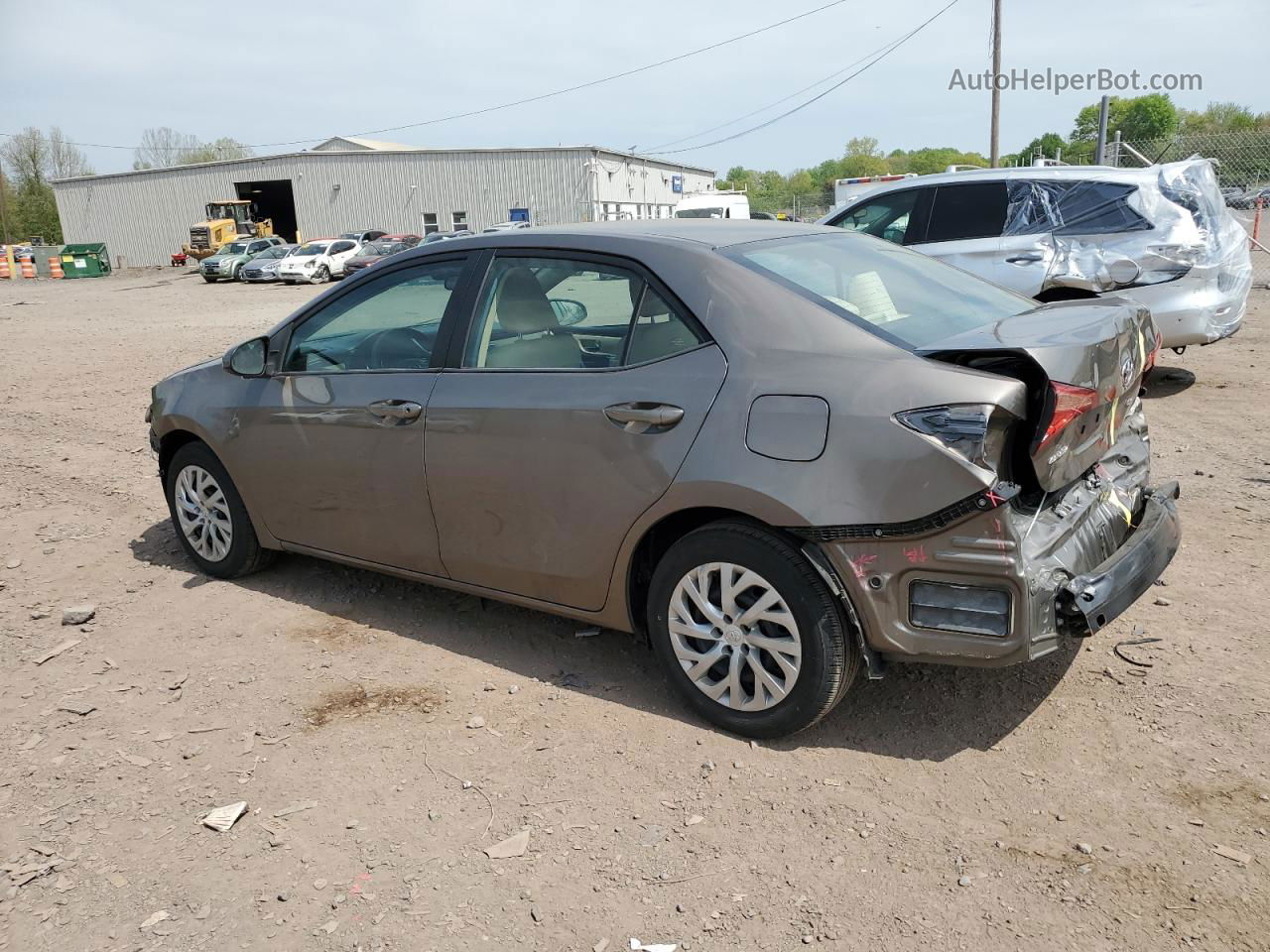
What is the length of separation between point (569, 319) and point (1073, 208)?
5.93 meters

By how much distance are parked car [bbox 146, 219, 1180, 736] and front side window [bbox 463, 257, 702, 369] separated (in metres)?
0.01

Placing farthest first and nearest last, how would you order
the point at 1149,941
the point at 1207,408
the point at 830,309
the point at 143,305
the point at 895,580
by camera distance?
the point at 143,305
the point at 1207,408
the point at 830,309
the point at 895,580
the point at 1149,941

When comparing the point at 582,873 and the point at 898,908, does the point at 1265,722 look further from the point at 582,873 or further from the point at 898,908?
the point at 582,873

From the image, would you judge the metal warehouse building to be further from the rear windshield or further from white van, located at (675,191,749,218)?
the rear windshield

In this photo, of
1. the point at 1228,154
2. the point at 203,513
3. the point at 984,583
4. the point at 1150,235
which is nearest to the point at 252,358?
the point at 203,513

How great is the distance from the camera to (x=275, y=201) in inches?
2410

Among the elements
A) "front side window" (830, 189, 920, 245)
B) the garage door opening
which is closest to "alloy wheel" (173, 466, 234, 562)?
"front side window" (830, 189, 920, 245)

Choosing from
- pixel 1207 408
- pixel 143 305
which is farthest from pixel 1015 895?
pixel 143 305

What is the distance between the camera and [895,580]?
9.74 ft

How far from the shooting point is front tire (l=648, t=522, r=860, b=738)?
309 cm

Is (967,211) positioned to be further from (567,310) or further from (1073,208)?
(567,310)

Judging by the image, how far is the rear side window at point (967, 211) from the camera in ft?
27.8

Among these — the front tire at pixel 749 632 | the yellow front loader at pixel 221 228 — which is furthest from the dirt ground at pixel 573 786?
the yellow front loader at pixel 221 228

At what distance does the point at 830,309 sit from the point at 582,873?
74.0 inches
